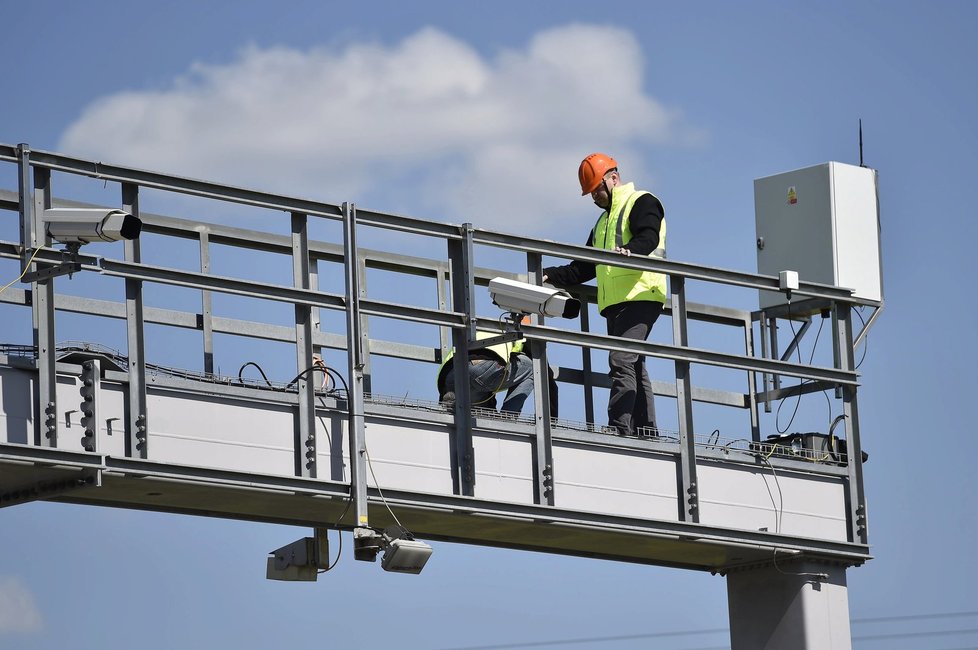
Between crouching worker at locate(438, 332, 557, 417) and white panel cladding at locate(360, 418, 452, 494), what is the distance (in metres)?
0.37

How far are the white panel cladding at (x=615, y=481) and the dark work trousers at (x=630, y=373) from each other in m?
0.31

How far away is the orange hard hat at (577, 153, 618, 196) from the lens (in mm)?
14875

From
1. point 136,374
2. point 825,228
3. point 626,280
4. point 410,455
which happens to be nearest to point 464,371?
point 410,455

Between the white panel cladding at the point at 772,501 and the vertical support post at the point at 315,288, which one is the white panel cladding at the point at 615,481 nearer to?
the white panel cladding at the point at 772,501

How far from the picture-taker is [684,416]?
14.4 metres

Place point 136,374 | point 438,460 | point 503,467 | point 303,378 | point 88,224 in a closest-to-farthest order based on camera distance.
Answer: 1. point 88,224
2. point 136,374
3. point 303,378
4. point 438,460
5. point 503,467

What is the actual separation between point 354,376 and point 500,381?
5.44 ft

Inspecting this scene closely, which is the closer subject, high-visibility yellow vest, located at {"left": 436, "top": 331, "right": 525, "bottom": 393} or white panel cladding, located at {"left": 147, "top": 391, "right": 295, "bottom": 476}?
white panel cladding, located at {"left": 147, "top": 391, "right": 295, "bottom": 476}

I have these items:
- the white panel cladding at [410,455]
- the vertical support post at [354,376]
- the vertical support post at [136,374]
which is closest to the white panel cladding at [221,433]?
the vertical support post at [136,374]

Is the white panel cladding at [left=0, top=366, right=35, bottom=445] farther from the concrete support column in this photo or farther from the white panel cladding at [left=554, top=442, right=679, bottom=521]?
the concrete support column

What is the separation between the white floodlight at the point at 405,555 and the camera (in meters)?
12.0

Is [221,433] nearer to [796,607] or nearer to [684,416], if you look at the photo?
[684,416]

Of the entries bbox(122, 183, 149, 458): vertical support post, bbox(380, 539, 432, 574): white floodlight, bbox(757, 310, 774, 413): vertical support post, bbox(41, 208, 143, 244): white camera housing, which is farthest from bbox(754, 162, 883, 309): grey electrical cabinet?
bbox(41, 208, 143, 244): white camera housing

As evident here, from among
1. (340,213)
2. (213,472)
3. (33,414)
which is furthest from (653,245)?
(33,414)
